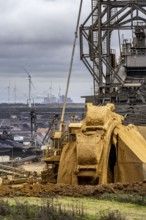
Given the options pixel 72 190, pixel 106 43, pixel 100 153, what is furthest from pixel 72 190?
pixel 106 43

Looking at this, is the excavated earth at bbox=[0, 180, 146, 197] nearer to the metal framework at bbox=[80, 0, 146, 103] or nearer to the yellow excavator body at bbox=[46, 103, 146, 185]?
the yellow excavator body at bbox=[46, 103, 146, 185]

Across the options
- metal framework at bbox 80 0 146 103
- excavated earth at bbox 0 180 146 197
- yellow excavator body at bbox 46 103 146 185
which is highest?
metal framework at bbox 80 0 146 103

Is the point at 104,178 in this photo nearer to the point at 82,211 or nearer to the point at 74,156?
the point at 74,156

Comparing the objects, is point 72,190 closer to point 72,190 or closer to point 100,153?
point 72,190

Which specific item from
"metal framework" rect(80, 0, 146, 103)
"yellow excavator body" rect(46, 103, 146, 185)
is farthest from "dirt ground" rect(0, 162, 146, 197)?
"metal framework" rect(80, 0, 146, 103)

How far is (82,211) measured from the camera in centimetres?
1464

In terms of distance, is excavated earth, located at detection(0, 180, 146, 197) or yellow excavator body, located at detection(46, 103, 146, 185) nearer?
excavated earth, located at detection(0, 180, 146, 197)

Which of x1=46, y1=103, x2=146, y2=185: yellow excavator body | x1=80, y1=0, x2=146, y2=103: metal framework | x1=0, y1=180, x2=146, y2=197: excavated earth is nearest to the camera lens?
x1=0, y1=180, x2=146, y2=197: excavated earth

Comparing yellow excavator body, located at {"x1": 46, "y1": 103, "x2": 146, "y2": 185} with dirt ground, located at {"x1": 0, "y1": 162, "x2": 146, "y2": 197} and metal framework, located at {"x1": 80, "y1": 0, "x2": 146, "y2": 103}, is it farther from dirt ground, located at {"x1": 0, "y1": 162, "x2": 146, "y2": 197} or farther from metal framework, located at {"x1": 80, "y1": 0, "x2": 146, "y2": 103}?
metal framework, located at {"x1": 80, "y1": 0, "x2": 146, "y2": 103}

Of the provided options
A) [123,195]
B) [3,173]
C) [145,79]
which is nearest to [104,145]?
[123,195]

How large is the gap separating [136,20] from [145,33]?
2.47m

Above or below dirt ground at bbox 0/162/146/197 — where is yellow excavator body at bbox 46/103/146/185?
above

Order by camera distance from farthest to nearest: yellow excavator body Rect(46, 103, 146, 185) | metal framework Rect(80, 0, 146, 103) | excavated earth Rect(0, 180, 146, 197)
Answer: metal framework Rect(80, 0, 146, 103) < yellow excavator body Rect(46, 103, 146, 185) < excavated earth Rect(0, 180, 146, 197)

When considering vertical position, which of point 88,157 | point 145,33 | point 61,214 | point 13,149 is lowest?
point 61,214
